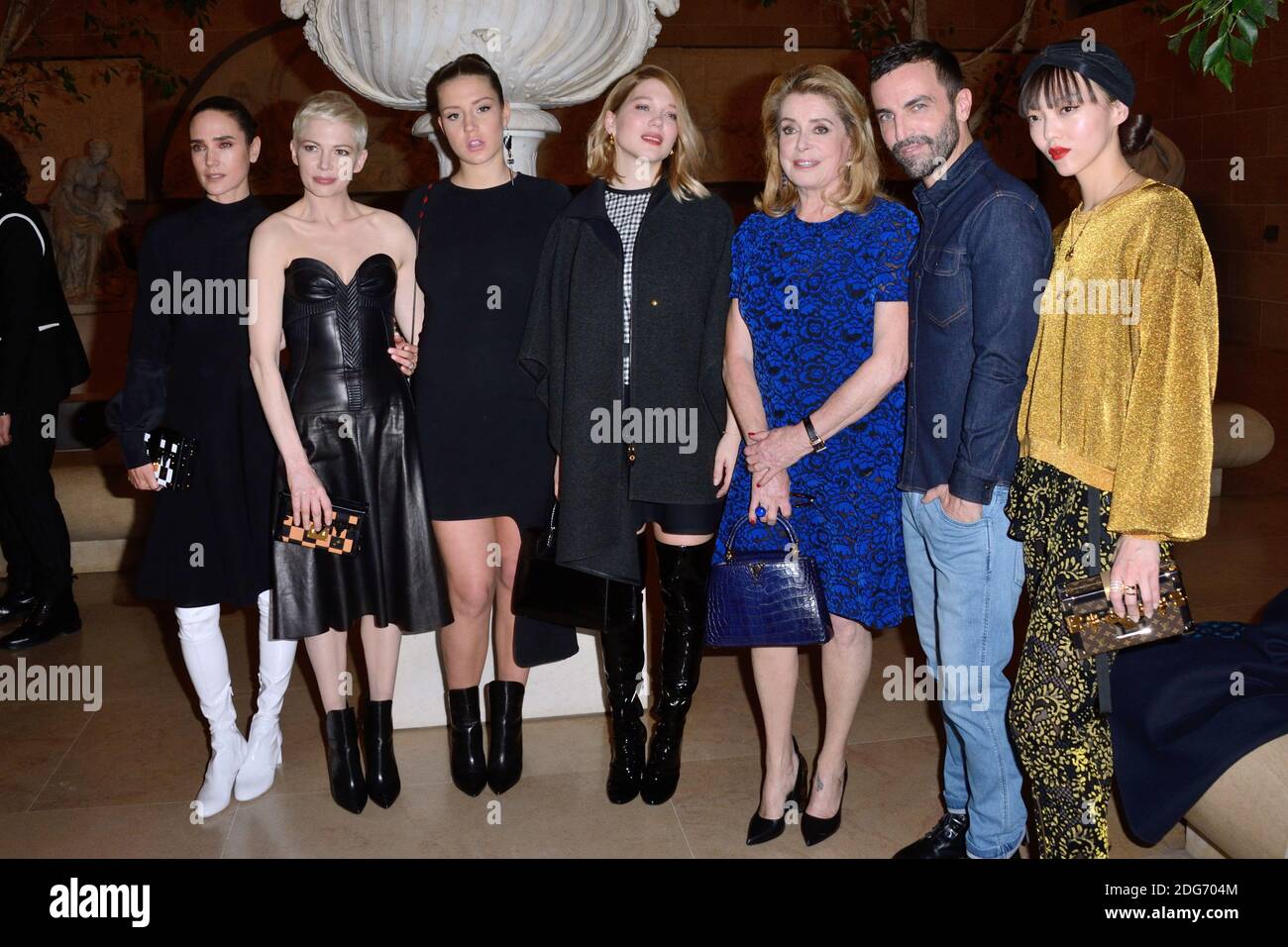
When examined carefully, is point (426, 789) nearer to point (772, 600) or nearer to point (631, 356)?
point (772, 600)

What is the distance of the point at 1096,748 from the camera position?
2.21 metres

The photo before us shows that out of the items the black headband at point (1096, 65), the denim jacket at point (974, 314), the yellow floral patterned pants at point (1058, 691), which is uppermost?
the black headband at point (1096, 65)

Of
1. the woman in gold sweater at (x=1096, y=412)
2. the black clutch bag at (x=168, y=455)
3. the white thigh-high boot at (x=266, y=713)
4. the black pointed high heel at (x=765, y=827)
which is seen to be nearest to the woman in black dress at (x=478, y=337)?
the white thigh-high boot at (x=266, y=713)

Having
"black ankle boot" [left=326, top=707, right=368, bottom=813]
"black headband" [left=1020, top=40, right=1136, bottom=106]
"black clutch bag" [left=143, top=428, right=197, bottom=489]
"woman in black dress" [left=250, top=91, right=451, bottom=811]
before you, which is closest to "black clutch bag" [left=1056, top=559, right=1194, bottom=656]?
"black headband" [left=1020, top=40, right=1136, bottom=106]

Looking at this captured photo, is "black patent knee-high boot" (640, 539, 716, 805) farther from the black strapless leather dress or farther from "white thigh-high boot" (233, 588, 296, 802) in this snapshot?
"white thigh-high boot" (233, 588, 296, 802)

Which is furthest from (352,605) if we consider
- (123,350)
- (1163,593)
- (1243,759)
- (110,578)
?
(123,350)

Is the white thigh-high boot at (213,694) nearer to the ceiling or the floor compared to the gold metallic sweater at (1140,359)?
nearer to the floor

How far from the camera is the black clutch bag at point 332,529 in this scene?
2.80 metres

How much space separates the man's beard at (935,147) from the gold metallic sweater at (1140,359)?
30 centimetres

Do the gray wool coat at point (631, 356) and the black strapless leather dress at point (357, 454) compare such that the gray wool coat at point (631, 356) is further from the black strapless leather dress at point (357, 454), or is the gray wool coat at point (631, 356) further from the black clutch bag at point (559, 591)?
the black strapless leather dress at point (357, 454)

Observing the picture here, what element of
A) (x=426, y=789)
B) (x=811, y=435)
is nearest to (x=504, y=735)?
(x=426, y=789)

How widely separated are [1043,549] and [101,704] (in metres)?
2.93

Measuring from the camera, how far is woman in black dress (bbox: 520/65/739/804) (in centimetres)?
270

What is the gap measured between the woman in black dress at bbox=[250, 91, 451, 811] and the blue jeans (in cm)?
117
